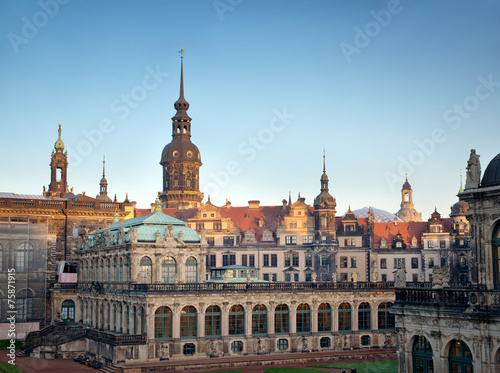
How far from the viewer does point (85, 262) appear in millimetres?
84312

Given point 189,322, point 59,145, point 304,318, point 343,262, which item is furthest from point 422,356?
point 59,145

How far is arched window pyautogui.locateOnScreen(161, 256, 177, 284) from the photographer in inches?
2692

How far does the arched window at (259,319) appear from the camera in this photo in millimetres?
67688

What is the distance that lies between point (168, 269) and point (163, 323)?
20.9 feet

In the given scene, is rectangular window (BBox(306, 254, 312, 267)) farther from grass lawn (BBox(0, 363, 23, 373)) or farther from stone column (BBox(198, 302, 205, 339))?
grass lawn (BBox(0, 363, 23, 373))

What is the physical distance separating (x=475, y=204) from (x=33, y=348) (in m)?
49.6

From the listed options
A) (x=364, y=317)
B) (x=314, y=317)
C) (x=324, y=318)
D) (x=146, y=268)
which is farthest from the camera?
(x=364, y=317)

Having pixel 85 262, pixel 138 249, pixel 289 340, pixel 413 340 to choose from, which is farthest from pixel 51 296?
pixel 413 340

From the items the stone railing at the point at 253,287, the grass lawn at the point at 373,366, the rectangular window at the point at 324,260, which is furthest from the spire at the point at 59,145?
the grass lawn at the point at 373,366

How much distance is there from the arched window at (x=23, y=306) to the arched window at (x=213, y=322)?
27634 mm

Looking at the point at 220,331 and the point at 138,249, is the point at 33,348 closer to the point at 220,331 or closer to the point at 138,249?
the point at 138,249

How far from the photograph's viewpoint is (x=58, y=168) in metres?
109

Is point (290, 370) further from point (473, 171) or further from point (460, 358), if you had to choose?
point (473, 171)

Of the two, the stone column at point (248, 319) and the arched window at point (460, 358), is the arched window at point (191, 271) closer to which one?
the stone column at point (248, 319)
